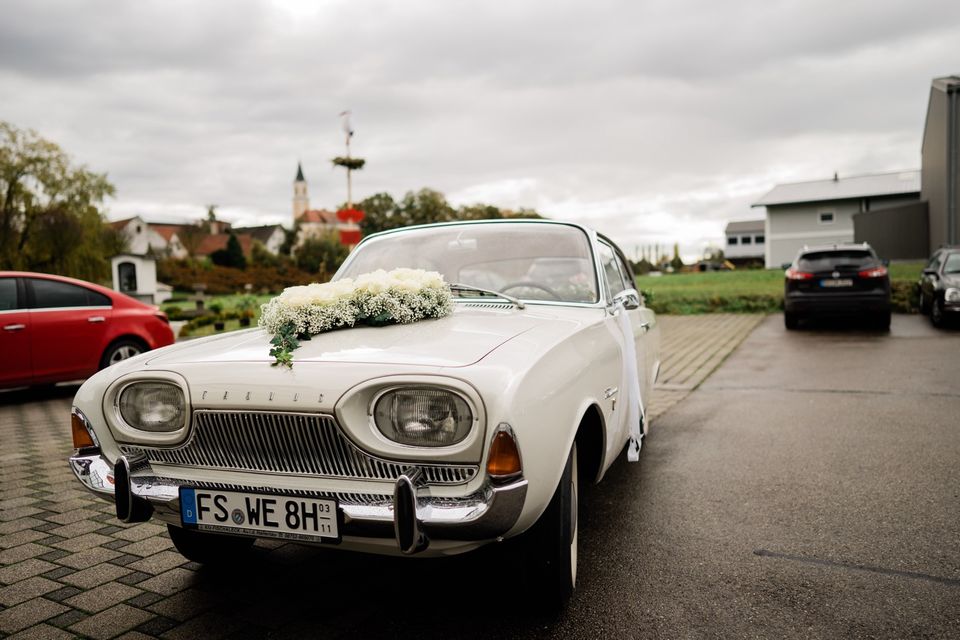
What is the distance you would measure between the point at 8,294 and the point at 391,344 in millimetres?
6950

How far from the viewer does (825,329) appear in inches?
538

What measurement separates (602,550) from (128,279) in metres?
42.1

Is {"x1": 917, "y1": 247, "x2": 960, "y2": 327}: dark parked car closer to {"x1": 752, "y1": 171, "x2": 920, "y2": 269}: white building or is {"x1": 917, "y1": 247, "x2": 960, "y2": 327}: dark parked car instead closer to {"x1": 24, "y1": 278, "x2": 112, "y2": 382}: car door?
{"x1": 24, "y1": 278, "x2": 112, "y2": 382}: car door

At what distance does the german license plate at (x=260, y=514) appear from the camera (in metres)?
2.32

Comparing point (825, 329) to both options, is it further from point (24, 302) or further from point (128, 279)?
point (128, 279)

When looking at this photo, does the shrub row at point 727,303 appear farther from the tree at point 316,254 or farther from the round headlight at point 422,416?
the tree at point 316,254

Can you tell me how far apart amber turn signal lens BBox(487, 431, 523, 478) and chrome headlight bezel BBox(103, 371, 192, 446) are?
1.08 metres

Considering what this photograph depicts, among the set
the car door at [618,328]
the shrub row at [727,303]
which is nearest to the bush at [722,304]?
the shrub row at [727,303]

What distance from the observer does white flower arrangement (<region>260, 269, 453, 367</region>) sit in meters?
2.89

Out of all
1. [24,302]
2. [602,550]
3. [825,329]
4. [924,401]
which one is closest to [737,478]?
[602,550]

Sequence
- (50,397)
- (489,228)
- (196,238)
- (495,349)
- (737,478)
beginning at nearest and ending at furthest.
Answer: (495,349) → (489,228) → (737,478) → (50,397) → (196,238)

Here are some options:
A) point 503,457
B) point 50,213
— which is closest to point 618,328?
point 503,457

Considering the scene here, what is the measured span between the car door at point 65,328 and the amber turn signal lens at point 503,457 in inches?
289

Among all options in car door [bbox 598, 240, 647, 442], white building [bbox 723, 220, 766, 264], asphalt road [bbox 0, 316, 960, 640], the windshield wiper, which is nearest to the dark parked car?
asphalt road [bbox 0, 316, 960, 640]
